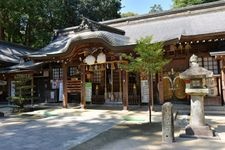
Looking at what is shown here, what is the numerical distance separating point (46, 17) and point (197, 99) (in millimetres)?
23407

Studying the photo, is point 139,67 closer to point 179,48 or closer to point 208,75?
point 208,75

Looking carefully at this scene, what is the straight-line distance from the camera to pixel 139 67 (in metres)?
→ 9.54

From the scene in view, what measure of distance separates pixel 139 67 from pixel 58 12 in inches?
805

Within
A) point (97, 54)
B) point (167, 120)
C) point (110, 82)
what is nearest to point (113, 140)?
point (167, 120)

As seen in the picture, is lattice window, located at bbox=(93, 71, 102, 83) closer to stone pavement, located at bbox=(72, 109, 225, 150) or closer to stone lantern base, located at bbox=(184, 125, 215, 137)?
stone pavement, located at bbox=(72, 109, 225, 150)

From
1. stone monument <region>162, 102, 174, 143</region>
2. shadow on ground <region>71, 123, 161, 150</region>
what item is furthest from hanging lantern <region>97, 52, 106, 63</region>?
stone monument <region>162, 102, 174, 143</region>

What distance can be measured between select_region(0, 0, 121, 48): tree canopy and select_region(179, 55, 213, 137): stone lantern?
66.2 ft

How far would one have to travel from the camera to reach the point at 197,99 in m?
7.61

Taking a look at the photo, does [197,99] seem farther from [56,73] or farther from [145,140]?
[56,73]

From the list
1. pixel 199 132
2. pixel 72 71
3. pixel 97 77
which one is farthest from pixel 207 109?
pixel 72 71

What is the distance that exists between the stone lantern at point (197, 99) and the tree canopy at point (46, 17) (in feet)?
66.2

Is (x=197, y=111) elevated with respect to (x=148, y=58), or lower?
lower

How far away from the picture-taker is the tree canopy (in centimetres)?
2623

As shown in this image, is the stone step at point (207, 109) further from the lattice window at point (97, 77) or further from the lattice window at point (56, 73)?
the lattice window at point (56, 73)
